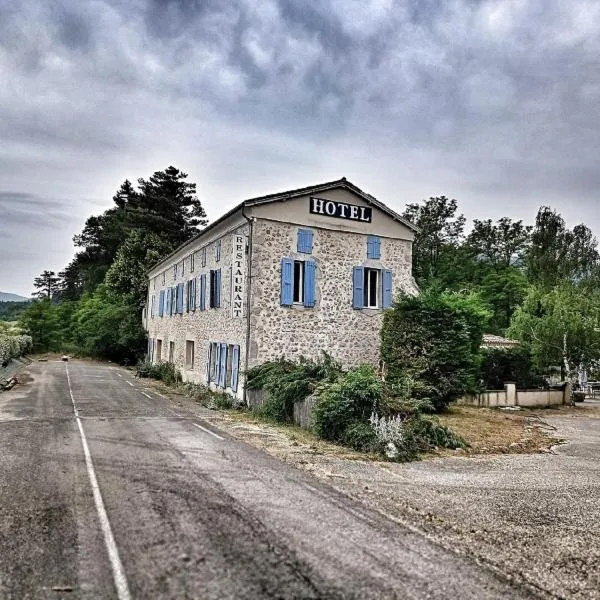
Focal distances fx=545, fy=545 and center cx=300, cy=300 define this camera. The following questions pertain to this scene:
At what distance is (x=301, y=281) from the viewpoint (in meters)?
18.0

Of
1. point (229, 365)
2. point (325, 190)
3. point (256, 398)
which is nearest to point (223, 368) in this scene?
point (229, 365)

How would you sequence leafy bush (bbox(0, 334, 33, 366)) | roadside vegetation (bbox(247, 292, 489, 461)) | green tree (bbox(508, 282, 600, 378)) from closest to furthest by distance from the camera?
roadside vegetation (bbox(247, 292, 489, 461))
green tree (bbox(508, 282, 600, 378))
leafy bush (bbox(0, 334, 33, 366))

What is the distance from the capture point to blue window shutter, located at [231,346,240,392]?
57.5 feet

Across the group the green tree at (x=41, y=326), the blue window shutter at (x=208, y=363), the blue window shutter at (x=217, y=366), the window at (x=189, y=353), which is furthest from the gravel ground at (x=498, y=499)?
the green tree at (x=41, y=326)

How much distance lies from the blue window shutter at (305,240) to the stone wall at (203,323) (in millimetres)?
1799

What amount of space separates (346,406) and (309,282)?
7.12 meters

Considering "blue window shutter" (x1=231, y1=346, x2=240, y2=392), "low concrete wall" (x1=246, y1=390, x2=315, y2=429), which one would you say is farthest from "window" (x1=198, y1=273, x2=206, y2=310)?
"low concrete wall" (x1=246, y1=390, x2=315, y2=429)

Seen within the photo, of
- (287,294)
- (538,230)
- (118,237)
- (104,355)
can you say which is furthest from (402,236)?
(118,237)

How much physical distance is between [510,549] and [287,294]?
12305 millimetres

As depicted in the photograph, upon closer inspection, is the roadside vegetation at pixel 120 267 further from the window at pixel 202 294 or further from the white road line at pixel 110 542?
the white road line at pixel 110 542

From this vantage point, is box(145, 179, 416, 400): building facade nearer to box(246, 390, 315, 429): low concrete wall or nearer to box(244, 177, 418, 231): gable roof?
box(244, 177, 418, 231): gable roof

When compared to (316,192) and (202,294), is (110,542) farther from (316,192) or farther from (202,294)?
(202,294)

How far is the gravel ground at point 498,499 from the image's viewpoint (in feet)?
17.7

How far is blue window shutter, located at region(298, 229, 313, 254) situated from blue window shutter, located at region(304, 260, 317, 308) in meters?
0.40
